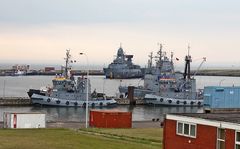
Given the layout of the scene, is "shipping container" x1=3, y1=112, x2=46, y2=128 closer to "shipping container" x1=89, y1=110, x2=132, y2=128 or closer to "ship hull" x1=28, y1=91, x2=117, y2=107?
"shipping container" x1=89, y1=110, x2=132, y2=128

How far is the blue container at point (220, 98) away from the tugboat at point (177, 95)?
34.7 m

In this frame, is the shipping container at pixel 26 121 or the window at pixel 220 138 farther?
the shipping container at pixel 26 121

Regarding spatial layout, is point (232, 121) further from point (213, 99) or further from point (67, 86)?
point (67, 86)

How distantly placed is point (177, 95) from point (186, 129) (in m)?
96.0

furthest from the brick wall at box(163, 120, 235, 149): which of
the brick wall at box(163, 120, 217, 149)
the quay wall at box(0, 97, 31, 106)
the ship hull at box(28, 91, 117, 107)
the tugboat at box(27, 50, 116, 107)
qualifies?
the quay wall at box(0, 97, 31, 106)

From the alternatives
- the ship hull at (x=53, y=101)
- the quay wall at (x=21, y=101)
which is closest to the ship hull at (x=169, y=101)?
the quay wall at (x=21, y=101)

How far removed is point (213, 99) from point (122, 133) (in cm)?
4548

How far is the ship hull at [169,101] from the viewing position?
119 meters

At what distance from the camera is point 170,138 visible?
26469 millimetres

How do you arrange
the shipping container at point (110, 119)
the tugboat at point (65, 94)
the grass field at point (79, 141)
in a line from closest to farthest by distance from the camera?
the grass field at point (79, 141) → the shipping container at point (110, 119) → the tugboat at point (65, 94)

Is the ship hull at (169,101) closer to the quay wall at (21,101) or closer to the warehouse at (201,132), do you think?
the quay wall at (21,101)

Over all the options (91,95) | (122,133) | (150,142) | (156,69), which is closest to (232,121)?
(150,142)

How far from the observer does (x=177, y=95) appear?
12100 cm

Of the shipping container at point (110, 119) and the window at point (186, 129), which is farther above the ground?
the window at point (186, 129)
